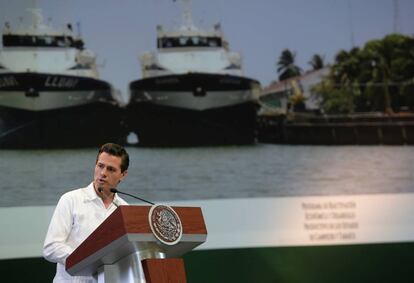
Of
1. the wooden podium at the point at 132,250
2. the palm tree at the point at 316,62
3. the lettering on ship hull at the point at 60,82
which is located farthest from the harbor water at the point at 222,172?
the wooden podium at the point at 132,250

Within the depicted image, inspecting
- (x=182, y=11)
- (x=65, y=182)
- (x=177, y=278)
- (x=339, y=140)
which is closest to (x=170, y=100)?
(x=182, y=11)

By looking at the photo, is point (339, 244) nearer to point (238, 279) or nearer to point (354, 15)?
point (238, 279)

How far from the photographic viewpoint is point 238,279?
529 cm

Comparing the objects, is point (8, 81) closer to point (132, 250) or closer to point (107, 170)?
point (107, 170)

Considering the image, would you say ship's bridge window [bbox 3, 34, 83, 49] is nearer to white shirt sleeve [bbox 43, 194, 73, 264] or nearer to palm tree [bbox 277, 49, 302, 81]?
palm tree [bbox 277, 49, 302, 81]

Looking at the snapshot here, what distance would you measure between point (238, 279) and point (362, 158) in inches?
54.6

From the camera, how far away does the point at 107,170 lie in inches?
94.1

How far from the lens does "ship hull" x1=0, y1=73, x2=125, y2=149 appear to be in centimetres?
495

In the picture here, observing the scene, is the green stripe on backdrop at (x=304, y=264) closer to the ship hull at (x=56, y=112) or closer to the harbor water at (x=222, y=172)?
the harbor water at (x=222, y=172)

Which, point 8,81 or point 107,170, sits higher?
point 8,81

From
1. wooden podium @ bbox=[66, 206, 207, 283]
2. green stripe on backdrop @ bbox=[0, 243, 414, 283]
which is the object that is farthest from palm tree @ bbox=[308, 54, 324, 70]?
wooden podium @ bbox=[66, 206, 207, 283]

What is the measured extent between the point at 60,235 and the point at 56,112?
2.87m

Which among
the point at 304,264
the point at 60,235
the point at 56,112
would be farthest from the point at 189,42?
Result: the point at 60,235

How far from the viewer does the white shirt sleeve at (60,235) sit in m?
2.31
